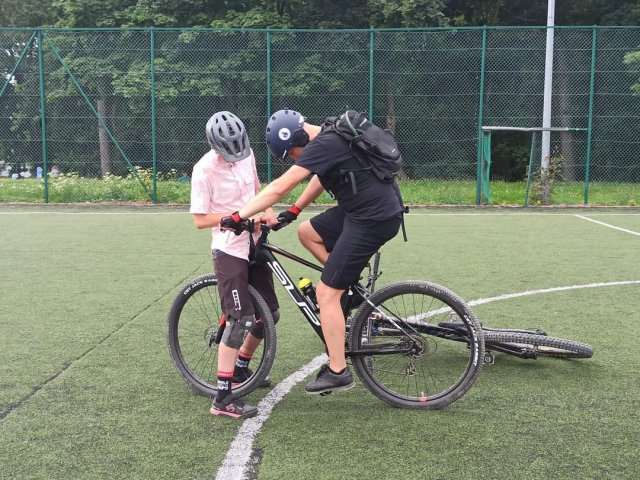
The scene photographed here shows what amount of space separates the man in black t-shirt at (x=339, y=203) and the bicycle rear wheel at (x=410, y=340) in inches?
6.0

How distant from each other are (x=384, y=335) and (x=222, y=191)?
4.12 ft

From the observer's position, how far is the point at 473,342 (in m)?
3.87

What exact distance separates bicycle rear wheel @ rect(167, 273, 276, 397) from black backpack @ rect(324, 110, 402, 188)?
991 mm

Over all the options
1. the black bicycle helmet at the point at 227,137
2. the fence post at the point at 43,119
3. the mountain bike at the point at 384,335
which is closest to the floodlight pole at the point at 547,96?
the fence post at the point at 43,119

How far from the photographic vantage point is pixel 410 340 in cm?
407

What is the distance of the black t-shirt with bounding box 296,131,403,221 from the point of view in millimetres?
3648

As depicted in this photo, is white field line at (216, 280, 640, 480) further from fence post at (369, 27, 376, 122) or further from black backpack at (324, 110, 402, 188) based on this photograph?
fence post at (369, 27, 376, 122)

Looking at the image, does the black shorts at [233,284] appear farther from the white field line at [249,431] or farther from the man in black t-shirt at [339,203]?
the white field line at [249,431]

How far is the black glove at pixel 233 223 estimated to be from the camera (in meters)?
3.63

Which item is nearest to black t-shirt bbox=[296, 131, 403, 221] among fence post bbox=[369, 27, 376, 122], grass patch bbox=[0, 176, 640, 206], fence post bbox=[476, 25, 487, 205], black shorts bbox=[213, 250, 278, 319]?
black shorts bbox=[213, 250, 278, 319]

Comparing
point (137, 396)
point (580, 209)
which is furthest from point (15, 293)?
point (580, 209)

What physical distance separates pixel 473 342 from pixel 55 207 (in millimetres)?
12680

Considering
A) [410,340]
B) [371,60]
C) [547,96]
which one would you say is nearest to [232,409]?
[410,340]

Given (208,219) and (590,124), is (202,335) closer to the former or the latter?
(208,219)
